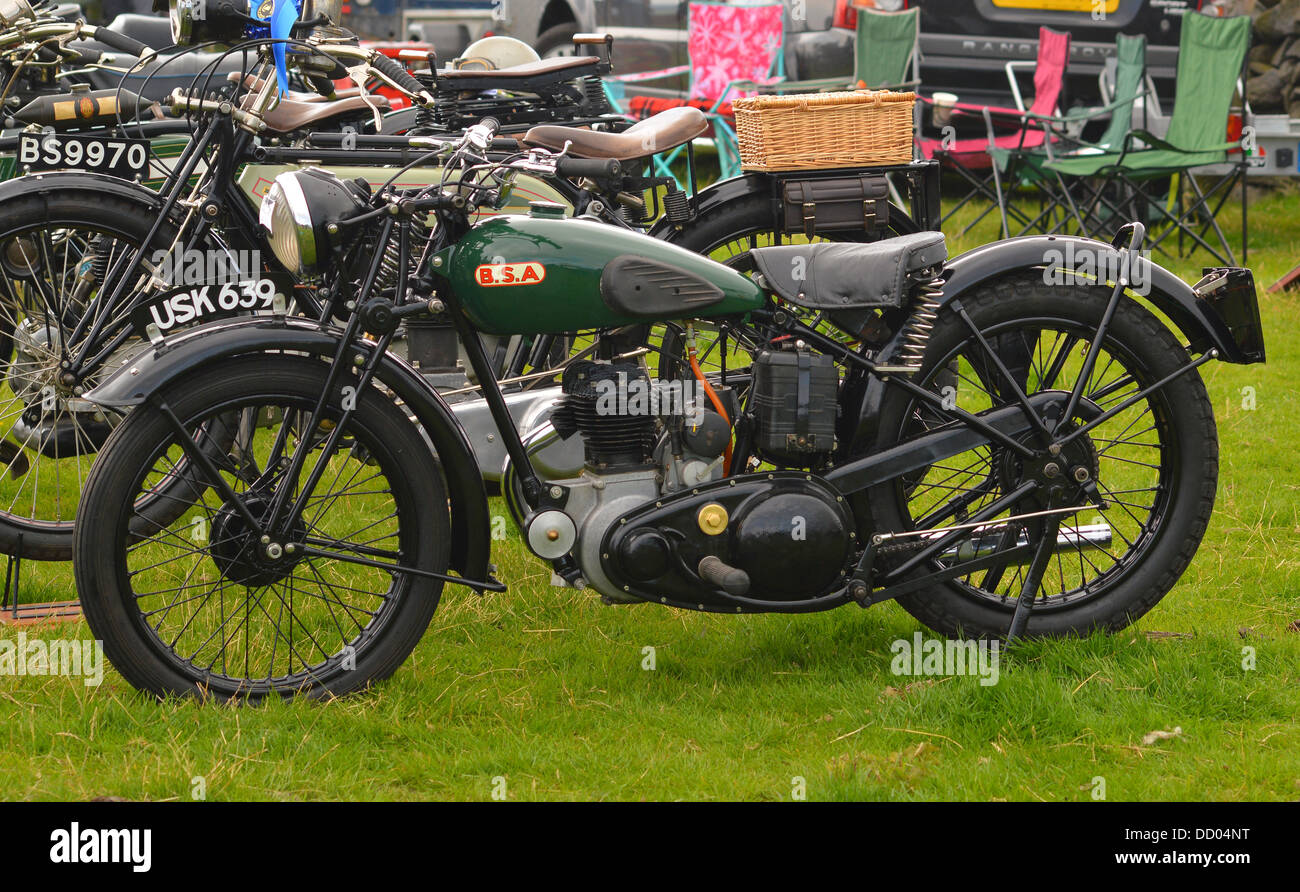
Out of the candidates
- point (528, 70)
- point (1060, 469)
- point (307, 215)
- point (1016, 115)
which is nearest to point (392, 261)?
point (307, 215)

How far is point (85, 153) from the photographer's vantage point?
467 cm

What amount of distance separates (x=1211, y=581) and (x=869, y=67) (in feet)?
20.7

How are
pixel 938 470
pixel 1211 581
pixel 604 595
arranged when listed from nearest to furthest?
1. pixel 604 595
2. pixel 938 470
3. pixel 1211 581

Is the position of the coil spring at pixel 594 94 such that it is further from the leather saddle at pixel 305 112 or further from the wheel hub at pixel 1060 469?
the wheel hub at pixel 1060 469

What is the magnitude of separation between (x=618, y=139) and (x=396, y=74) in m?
Result: 0.75

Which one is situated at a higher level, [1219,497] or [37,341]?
[37,341]

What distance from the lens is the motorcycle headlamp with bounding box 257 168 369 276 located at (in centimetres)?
343

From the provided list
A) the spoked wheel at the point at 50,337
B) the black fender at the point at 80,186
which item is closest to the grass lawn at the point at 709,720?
the spoked wheel at the point at 50,337

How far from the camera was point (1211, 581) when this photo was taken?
4578 mm

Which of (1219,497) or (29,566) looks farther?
(1219,497)

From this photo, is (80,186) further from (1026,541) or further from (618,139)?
(1026,541)
